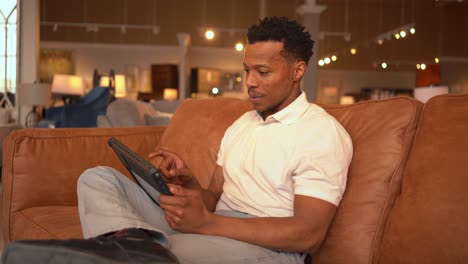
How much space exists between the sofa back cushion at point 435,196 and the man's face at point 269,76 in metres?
0.42

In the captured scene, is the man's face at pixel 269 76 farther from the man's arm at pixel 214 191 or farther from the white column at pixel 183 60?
the white column at pixel 183 60

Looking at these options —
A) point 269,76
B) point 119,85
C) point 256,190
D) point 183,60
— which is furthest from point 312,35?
point 256,190

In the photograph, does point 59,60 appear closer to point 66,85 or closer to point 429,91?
point 66,85

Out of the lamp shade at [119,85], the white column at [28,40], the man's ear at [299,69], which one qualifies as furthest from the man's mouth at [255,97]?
the lamp shade at [119,85]

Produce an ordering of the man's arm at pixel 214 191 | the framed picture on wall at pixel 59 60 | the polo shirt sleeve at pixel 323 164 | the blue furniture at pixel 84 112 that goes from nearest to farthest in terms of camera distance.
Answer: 1. the polo shirt sleeve at pixel 323 164
2. the man's arm at pixel 214 191
3. the blue furniture at pixel 84 112
4. the framed picture on wall at pixel 59 60

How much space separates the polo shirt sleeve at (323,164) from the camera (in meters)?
1.63

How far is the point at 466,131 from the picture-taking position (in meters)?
1.68

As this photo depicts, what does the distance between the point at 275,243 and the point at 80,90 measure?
943 centimetres

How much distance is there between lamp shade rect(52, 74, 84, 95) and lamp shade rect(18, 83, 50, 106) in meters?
Result: 3.36

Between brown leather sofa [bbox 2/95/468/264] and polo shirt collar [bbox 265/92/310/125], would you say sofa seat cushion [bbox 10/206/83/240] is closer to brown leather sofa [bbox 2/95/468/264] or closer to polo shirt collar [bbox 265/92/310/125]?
brown leather sofa [bbox 2/95/468/264]

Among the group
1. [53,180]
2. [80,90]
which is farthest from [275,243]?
[80,90]

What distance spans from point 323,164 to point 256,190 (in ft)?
0.76

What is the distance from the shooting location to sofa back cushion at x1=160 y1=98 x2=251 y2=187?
2.48 metres

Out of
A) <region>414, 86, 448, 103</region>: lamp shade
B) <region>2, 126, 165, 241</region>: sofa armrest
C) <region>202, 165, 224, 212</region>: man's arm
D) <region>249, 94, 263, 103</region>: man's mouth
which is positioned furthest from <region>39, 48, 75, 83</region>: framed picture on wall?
<region>249, 94, 263, 103</region>: man's mouth
